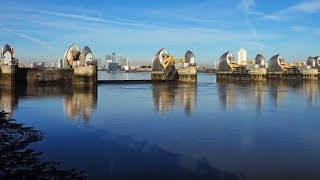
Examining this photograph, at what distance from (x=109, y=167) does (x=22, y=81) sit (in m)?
51.5

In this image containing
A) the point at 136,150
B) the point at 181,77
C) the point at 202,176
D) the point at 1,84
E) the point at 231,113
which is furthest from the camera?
the point at 181,77

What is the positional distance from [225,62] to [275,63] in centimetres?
1441

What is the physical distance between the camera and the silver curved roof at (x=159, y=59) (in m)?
88.9

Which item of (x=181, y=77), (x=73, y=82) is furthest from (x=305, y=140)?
(x=181, y=77)

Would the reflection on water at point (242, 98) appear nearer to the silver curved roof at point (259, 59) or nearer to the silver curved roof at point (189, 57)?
the silver curved roof at point (189, 57)

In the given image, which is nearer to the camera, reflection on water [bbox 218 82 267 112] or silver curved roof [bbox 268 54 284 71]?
reflection on water [bbox 218 82 267 112]

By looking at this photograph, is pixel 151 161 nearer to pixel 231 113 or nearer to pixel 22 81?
pixel 231 113

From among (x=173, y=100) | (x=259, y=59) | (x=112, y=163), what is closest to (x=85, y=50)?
(x=173, y=100)

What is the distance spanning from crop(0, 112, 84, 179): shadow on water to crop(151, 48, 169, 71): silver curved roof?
74214mm

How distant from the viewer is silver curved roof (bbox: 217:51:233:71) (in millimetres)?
110625

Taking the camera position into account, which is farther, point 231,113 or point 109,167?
point 231,113

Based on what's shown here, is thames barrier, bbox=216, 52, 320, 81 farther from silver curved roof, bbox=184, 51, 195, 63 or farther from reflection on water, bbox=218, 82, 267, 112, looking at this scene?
reflection on water, bbox=218, 82, 267, 112

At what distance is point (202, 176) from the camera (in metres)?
10.2

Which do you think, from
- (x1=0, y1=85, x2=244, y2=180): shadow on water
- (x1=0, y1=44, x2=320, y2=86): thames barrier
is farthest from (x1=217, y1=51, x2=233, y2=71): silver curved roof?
(x1=0, y1=85, x2=244, y2=180): shadow on water
